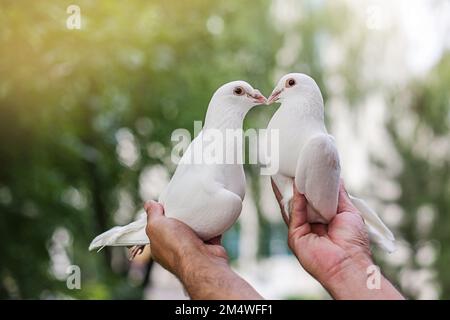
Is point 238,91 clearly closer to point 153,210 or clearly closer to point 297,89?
point 297,89

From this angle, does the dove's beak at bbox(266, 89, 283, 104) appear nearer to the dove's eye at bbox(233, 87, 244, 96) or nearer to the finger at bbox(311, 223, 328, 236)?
the dove's eye at bbox(233, 87, 244, 96)

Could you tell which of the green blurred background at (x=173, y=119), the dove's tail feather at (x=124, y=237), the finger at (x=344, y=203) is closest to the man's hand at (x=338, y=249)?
the finger at (x=344, y=203)

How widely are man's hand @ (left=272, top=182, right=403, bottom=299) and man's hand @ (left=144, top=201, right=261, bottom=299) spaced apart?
10 centimetres

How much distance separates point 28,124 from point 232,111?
51.3 inches

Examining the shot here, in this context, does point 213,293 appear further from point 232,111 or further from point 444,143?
point 444,143

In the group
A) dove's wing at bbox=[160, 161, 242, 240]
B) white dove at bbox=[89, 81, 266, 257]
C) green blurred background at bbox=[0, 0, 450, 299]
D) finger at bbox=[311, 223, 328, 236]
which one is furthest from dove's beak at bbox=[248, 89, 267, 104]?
green blurred background at bbox=[0, 0, 450, 299]

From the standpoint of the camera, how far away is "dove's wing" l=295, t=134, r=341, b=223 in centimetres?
76

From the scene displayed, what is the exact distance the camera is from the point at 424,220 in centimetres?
430

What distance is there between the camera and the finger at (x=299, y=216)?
81 centimetres

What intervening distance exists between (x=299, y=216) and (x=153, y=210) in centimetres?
21

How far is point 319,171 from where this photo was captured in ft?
2.50

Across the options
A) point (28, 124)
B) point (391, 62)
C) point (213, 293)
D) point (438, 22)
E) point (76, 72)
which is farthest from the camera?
point (391, 62)

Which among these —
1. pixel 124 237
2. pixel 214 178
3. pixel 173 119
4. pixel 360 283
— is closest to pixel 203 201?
pixel 214 178
